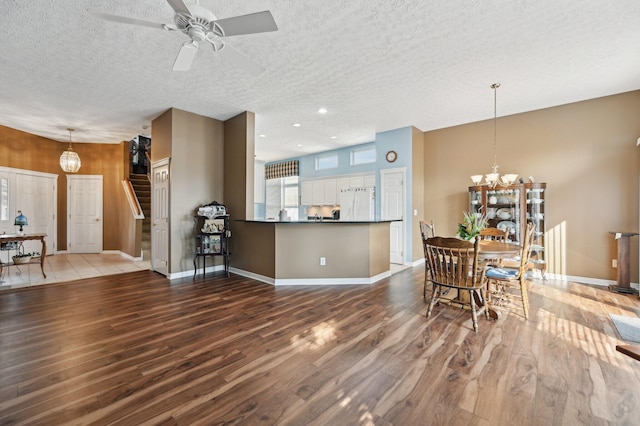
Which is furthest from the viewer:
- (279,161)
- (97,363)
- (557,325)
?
(279,161)

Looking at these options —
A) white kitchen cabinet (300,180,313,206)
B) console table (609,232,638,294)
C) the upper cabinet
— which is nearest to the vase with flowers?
console table (609,232,638,294)

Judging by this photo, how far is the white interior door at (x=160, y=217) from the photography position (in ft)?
16.4

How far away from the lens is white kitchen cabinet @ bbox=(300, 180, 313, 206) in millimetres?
8844

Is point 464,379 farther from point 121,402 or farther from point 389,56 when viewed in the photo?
point 389,56

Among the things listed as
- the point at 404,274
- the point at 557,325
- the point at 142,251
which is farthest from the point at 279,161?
the point at 557,325

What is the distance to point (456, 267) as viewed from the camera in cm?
300

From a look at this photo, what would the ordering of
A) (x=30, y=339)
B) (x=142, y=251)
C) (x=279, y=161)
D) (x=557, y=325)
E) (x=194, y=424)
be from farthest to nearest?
(x=279, y=161) < (x=142, y=251) < (x=557, y=325) < (x=30, y=339) < (x=194, y=424)

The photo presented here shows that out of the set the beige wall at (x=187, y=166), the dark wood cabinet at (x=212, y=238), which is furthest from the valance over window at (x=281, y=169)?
the dark wood cabinet at (x=212, y=238)

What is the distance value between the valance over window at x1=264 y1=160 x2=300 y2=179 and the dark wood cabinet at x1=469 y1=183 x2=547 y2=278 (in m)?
5.76

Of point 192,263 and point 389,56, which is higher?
point 389,56

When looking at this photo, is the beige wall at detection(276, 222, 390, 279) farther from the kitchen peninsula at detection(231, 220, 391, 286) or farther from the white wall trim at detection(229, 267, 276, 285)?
the white wall trim at detection(229, 267, 276, 285)

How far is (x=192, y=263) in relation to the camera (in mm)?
5160

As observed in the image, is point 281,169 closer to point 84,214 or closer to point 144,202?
point 144,202

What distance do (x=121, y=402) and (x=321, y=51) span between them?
3.53 metres
